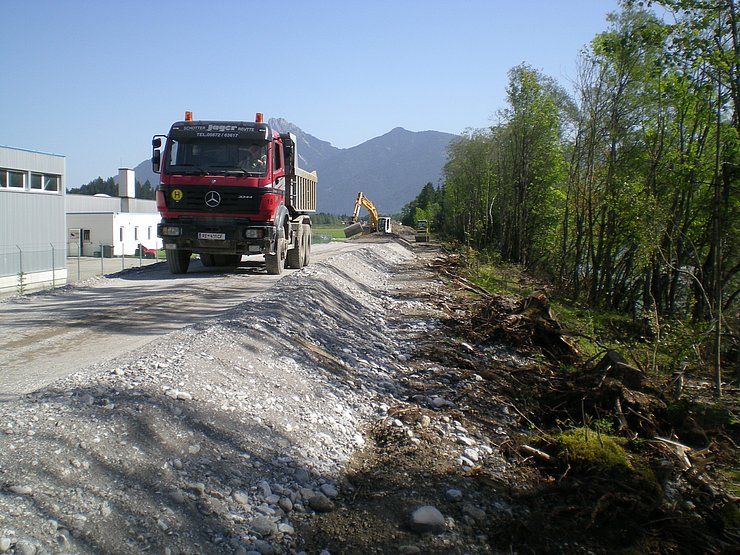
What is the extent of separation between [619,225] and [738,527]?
24704 mm

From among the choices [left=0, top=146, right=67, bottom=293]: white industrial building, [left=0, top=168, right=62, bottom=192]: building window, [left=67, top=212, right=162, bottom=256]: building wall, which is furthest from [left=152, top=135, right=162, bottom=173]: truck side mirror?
[left=67, top=212, right=162, bottom=256]: building wall

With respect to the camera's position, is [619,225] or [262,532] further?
[619,225]

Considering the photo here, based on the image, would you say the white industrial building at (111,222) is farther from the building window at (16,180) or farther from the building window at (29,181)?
the building window at (16,180)

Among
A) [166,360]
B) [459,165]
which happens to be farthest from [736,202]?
[459,165]

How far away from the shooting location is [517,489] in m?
5.53

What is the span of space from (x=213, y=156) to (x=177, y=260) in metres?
2.95

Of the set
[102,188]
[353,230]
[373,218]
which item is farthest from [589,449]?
[102,188]

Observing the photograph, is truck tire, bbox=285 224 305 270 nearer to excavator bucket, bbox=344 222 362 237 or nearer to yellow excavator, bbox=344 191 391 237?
yellow excavator, bbox=344 191 391 237

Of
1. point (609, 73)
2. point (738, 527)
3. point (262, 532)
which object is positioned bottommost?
point (738, 527)

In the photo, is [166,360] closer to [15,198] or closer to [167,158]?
[167,158]

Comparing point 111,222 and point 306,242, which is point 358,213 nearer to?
point 111,222

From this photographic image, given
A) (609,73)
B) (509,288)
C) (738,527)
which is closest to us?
(738,527)

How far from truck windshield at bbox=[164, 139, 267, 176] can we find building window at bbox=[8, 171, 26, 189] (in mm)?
25292

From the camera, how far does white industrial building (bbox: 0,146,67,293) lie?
31.3 m
